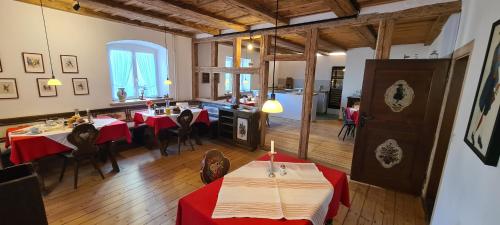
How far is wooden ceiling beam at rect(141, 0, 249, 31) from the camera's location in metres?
3.14

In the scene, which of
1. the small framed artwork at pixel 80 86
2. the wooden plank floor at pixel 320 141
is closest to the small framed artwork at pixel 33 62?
the small framed artwork at pixel 80 86

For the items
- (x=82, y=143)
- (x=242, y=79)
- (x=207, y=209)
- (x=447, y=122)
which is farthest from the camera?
(x=242, y=79)

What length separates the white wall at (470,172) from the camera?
1.17 meters

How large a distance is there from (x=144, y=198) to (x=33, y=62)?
10.0 ft

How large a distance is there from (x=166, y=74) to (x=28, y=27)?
2491 millimetres

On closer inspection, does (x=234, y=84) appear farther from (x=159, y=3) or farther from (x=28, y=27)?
(x=28, y=27)

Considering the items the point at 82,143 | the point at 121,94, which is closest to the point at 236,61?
the point at 121,94

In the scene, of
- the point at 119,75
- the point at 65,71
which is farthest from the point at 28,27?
the point at 119,75

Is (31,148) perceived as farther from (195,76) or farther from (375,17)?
(375,17)

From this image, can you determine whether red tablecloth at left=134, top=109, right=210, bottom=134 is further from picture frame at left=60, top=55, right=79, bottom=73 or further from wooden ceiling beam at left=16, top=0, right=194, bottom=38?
wooden ceiling beam at left=16, top=0, right=194, bottom=38

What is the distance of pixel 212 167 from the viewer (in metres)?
2.05

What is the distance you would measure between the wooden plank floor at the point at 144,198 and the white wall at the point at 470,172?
0.66m

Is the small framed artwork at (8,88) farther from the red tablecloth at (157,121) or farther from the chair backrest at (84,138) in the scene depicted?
the red tablecloth at (157,121)

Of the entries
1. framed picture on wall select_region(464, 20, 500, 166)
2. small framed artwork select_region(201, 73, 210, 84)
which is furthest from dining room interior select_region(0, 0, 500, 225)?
small framed artwork select_region(201, 73, 210, 84)
